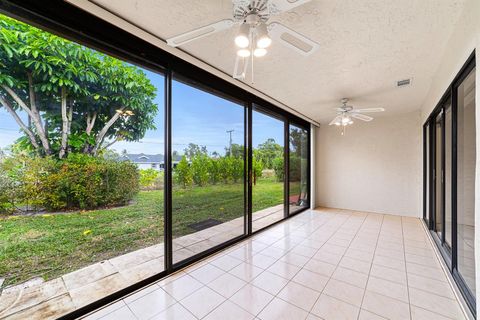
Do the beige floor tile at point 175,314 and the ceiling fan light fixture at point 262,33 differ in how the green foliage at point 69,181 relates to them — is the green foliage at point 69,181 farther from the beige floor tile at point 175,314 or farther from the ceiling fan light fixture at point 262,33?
the ceiling fan light fixture at point 262,33

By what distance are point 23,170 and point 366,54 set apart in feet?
11.7

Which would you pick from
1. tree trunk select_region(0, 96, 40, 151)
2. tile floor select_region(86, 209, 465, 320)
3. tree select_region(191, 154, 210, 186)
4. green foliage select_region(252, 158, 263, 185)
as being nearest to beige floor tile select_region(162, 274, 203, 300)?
tile floor select_region(86, 209, 465, 320)

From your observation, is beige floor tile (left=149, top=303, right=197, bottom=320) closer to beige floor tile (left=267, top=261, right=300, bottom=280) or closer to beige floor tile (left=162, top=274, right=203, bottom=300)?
beige floor tile (left=162, top=274, right=203, bottom=300)

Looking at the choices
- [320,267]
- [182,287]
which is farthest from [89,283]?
[320,267]

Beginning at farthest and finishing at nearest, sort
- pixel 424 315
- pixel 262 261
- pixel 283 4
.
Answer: pixel 262 261
pixel 424 315
pixel 283 4

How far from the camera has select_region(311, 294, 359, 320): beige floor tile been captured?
174cm

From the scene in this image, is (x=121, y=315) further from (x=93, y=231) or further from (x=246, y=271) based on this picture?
(x=246, y=271)

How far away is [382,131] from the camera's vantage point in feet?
17.2

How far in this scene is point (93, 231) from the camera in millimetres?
2277

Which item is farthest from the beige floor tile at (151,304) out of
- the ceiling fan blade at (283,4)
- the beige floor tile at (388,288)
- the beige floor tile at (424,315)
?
the ceiling fan blade at (283,4)

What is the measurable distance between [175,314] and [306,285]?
137cm

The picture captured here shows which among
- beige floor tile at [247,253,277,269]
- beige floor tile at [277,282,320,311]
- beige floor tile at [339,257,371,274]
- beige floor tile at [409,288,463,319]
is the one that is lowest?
beige floor tile at [247,253,277,269]

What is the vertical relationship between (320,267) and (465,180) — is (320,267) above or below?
below

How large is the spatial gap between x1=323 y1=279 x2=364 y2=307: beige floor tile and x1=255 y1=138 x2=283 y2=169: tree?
2432mm
